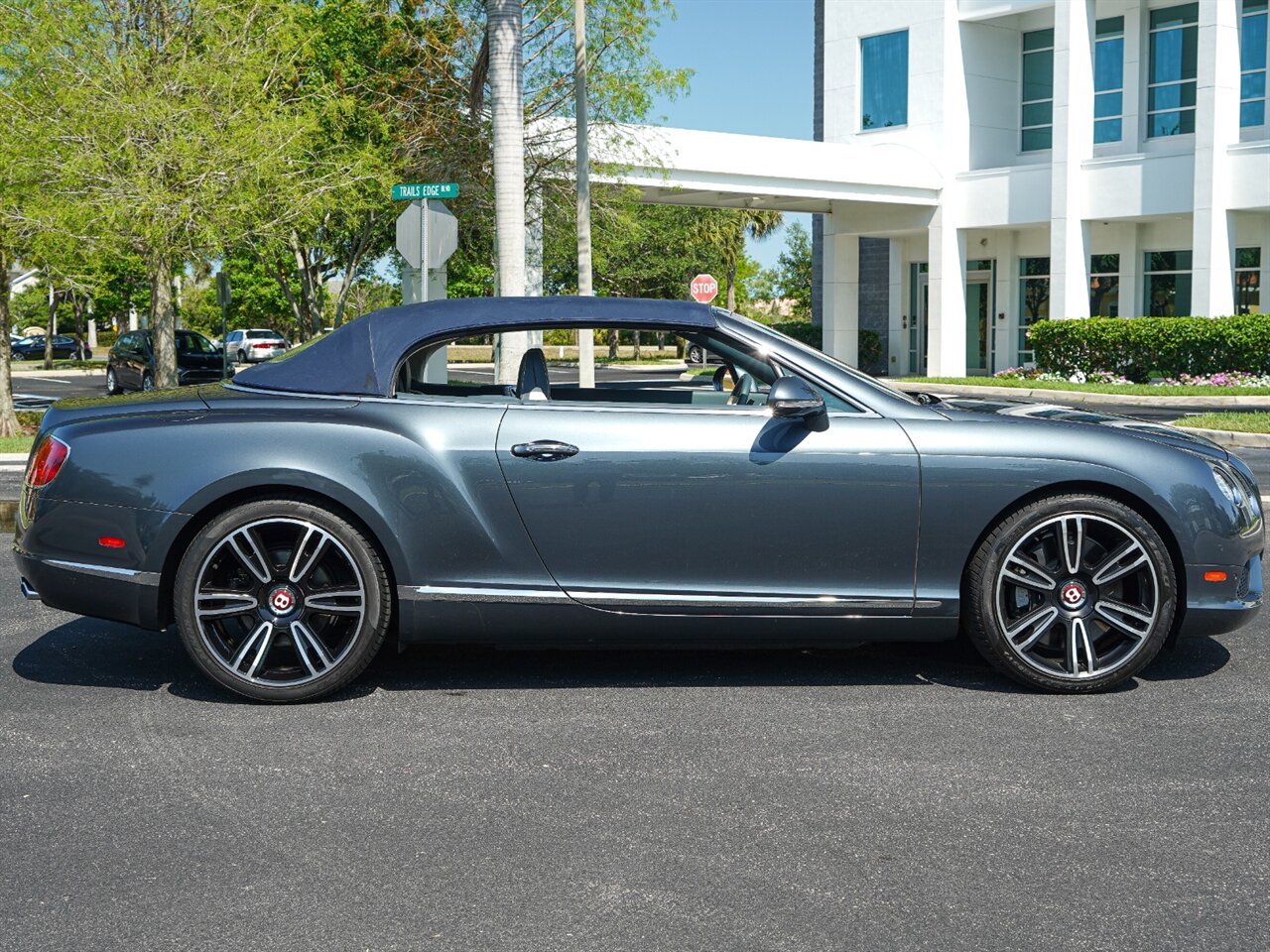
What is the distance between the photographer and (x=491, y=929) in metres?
3.37

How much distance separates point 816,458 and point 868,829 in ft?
5.43

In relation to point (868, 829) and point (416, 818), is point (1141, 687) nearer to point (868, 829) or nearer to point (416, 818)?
point (868, 829)

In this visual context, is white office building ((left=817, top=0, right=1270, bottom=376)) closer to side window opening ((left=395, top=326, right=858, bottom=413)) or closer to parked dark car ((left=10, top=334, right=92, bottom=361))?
side window opening ((left=395, top=326, right=858, bottom=413))

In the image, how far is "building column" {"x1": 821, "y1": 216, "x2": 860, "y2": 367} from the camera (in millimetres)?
37406

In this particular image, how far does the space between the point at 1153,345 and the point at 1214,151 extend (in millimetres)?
4262

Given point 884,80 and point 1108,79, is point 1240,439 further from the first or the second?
point 884,80

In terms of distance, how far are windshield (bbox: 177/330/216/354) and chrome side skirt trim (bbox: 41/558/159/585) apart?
28.5 m

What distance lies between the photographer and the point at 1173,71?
32.4 m

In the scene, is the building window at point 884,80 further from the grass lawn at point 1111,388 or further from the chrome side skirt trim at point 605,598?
the chrome side skirt trim at point 605,598

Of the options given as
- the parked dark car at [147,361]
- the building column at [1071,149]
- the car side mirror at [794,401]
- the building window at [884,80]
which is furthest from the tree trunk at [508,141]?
the building window at [884,80]

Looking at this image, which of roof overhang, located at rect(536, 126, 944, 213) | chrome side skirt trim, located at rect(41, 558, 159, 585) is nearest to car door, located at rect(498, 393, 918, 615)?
chrome side skirt trim, located at rect(41, 558, 159, 585)

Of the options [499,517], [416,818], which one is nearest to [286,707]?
[499,517]

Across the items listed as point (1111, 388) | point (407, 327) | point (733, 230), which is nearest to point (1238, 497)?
point (407, 327)

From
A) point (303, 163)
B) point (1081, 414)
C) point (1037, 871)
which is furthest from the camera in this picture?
point (303, 163)
